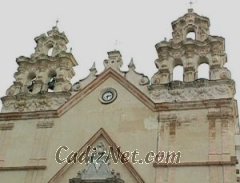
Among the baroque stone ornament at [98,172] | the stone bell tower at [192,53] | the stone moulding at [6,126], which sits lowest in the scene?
the baroque stone ornament at [98,172]

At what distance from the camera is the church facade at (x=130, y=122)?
17656mm

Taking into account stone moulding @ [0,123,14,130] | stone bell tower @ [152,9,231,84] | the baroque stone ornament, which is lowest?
the baroque stone ornament

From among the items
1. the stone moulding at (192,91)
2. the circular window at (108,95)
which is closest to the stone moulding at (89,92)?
the stone moulding at (192,91)

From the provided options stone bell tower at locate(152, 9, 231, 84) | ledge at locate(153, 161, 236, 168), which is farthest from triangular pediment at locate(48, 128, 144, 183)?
stone bell tower at locate(152, 9, 231, 84)

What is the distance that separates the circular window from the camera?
795 inches

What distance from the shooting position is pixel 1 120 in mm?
21234

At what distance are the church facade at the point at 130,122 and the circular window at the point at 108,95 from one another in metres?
0.05

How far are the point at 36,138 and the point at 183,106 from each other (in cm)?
628

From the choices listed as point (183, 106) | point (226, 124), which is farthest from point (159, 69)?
point (226, 124)

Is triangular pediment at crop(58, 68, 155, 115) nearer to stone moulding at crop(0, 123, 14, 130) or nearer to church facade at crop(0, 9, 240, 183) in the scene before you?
church facade at crop(0, 9, 240, 183)

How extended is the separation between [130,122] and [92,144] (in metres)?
1.75

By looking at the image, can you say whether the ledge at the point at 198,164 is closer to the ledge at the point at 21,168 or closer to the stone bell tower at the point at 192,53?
the stone bell tower at the point at 192,53

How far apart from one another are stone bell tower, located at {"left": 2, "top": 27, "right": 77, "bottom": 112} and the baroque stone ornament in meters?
3.40

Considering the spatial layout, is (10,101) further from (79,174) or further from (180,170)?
(180,170)
